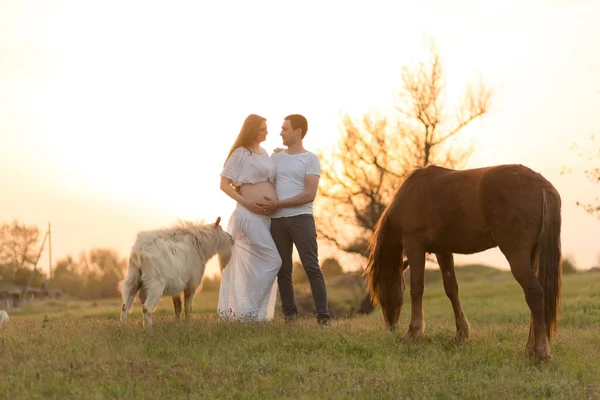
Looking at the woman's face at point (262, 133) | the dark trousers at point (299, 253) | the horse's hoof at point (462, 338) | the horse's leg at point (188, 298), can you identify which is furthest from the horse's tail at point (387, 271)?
the horse's leg at point (188, 298)

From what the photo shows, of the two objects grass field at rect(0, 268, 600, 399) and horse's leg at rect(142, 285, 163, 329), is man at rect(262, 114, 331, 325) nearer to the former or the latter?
grass field at rect(0, 268, 600, 399)

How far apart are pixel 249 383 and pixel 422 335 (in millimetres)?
3342

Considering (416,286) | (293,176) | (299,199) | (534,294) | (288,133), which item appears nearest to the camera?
(534,294)

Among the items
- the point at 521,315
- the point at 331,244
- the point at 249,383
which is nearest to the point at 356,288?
the point at 331,244

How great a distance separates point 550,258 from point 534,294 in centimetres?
46

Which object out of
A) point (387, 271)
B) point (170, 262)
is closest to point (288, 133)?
point (387, 271)

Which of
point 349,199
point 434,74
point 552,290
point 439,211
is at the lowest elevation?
point 552,290

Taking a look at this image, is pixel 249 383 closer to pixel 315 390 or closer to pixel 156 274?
pixel 315 390

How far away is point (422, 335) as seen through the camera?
9.48 meters

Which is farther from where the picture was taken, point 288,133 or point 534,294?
point 288,133

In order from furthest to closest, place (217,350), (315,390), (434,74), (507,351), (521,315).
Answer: (434,74) < (521,315) < (507,351) < (217,350) < (315,390)

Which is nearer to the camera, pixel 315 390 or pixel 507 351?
pixel 315 390

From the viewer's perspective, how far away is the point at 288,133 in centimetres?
1070

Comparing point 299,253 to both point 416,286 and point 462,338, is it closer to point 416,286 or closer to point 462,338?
point 416,286
